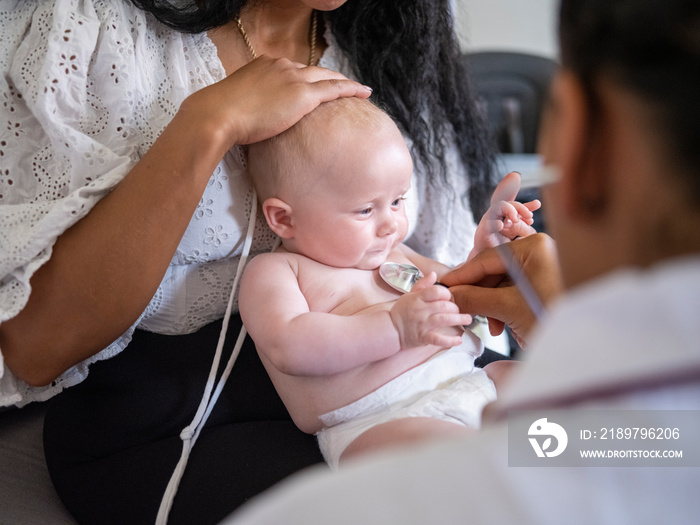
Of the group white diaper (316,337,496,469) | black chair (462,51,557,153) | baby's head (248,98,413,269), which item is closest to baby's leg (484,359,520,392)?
white diaper (316,337,496,469)

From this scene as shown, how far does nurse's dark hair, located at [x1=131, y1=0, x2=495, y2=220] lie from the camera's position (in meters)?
1.18

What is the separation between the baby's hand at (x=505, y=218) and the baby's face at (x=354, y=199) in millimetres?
135

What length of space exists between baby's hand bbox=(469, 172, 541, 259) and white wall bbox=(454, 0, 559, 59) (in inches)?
65.9

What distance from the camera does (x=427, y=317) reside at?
0.76 m

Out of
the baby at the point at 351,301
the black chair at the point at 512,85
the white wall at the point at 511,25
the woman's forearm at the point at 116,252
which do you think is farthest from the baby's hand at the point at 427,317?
the white wall at the point at 511,25

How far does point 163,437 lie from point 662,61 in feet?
2.71

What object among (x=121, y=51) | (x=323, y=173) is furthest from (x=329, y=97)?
(x=121, y=51)

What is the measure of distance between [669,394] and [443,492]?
0.46ft

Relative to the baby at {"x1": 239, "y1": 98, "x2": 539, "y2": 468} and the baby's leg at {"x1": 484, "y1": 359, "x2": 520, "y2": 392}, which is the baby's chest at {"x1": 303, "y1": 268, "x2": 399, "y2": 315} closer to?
the baby at {"x1": 239, "y1": 98, "x2": 539, "y2": 468}

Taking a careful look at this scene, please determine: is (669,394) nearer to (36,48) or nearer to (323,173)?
(323,173)

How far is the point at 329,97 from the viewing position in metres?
0.93

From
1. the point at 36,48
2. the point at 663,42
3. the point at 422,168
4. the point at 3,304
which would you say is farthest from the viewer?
the point at 422,168

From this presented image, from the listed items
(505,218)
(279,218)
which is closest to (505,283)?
(505,218)

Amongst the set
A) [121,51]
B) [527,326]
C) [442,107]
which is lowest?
[527,326]
